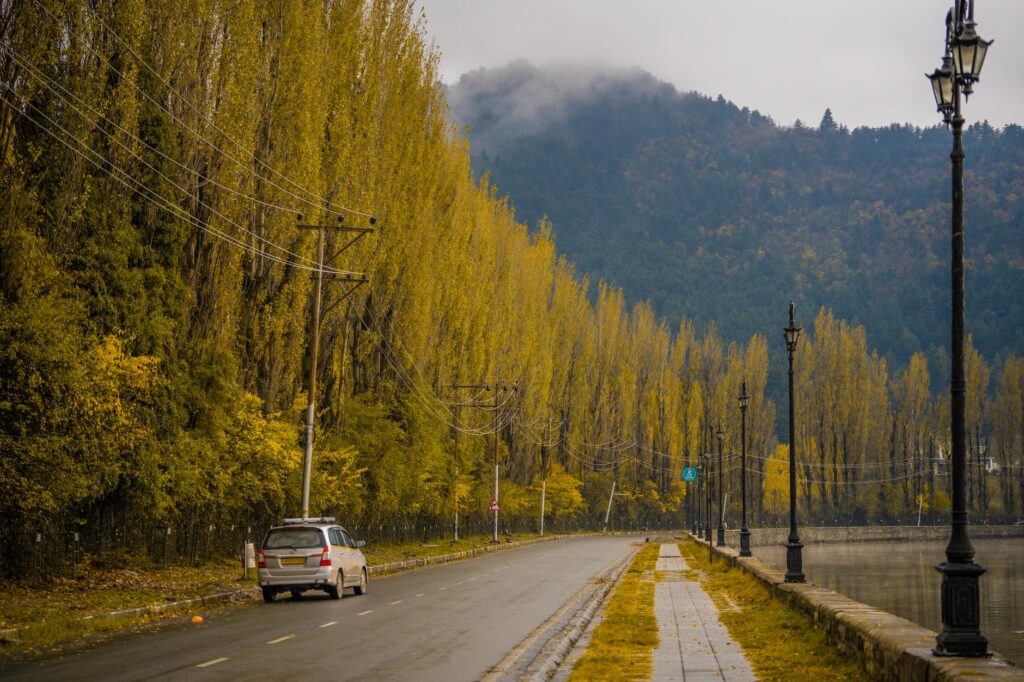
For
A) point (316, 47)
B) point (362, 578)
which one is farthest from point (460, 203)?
point (362, 578)

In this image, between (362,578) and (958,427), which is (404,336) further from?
(958,427)

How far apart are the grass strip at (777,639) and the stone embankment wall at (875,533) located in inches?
3551

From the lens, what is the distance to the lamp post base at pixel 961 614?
10.9m

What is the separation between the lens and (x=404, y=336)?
53.3 m

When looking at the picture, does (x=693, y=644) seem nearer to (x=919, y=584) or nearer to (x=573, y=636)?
(x=573, y=636)

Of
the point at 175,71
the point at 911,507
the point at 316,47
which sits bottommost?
the point at 911,507

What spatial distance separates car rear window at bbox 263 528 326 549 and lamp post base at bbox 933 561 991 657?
730 inches

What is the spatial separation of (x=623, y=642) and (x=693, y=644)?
1.05 m

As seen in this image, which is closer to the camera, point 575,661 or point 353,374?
point 575,661

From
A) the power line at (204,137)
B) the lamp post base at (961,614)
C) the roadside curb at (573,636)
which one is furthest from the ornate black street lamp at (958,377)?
the power line at (204,137)

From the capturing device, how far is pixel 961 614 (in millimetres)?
11172

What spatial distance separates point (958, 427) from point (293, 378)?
98.6ft

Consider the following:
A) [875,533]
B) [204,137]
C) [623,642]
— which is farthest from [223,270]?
[875,533]

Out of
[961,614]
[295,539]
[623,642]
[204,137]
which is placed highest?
[204,137]
